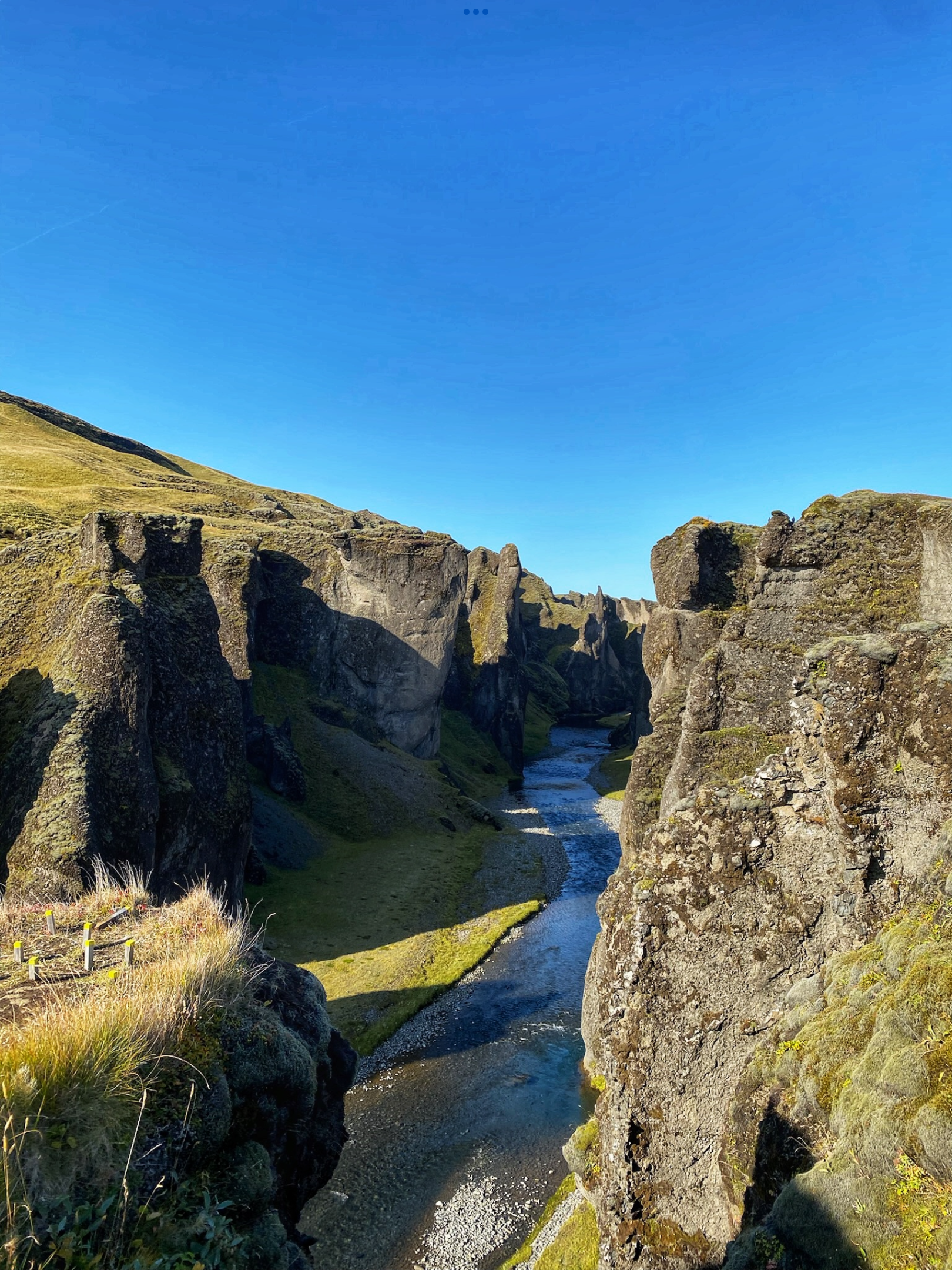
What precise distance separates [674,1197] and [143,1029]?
962 cm

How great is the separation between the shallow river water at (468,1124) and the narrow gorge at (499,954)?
128mm

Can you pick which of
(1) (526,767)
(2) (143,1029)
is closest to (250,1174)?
(2) (143,1029)

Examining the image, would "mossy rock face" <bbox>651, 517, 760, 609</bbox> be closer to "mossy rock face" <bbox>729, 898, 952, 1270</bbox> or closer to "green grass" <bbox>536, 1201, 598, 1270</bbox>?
"green grass" <bbox>536, 1201, 598, 1270</bbox>

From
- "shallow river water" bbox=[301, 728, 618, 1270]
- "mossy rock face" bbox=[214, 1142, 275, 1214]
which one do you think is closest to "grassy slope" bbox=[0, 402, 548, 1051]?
"shallow river water" bbox=[301, 728, 618, 1270]

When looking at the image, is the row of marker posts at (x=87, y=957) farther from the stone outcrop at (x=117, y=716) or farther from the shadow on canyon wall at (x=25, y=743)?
the shadow on canyon wall at (x=25, y=743)

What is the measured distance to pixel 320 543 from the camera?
253 ft

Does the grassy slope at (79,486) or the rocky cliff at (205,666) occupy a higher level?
the grassy slope at (79,486)

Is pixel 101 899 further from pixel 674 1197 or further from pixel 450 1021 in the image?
pixel 450 1021

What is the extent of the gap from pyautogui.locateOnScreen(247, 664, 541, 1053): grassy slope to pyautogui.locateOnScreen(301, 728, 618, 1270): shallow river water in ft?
6.63

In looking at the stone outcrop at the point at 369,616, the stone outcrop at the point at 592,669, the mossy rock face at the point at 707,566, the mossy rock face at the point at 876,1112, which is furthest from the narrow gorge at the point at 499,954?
the stone outcrop at the point at 592,669

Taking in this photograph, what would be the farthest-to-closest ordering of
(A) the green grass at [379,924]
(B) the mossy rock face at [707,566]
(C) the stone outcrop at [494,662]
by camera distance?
(C) the stone outcrop at [494,662] → (A) the green grass at [379,924] → (B) the mossy rock face at [707,566]

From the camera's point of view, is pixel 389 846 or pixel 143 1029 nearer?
pixel 143 1029

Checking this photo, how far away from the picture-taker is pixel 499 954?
128ft

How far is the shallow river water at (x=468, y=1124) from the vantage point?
19219 mm
